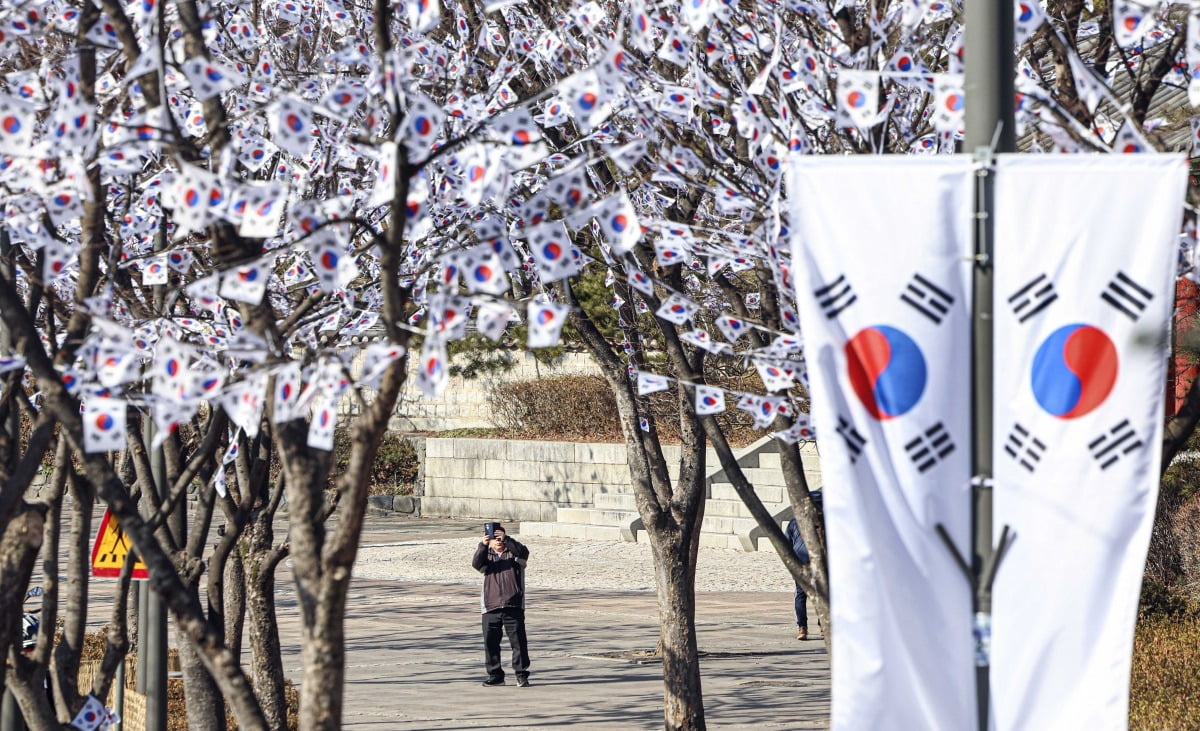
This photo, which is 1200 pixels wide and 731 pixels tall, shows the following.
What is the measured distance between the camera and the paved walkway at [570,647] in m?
12.9

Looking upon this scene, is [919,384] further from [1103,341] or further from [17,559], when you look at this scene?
[17,559]

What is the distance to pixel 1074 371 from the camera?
462cm

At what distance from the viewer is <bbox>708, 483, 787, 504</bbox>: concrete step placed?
26234 mm

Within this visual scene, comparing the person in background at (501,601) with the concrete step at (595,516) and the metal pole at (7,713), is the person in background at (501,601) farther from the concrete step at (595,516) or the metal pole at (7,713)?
the concrete step at (595,516)

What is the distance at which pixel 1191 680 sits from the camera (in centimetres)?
1016

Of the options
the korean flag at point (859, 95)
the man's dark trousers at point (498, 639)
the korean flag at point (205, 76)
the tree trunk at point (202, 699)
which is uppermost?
the korean flag at point (859, 95)

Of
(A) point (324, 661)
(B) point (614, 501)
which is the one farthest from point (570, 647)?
(A) point (324, 661)

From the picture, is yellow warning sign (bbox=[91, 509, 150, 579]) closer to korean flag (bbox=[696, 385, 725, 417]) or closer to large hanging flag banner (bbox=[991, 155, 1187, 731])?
korean flag (bbox=[696, 385, 725, 417])

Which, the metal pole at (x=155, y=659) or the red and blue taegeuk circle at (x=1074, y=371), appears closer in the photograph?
the red and blue taegeuk circle at (x=1074, y=371)

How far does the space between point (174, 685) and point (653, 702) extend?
403 cm

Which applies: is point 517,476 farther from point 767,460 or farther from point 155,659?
point 155,659

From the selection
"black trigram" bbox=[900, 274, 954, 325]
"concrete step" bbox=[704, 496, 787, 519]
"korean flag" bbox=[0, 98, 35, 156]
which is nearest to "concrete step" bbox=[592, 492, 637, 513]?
"concrete step" bbox=[704, 496, 787, 519]

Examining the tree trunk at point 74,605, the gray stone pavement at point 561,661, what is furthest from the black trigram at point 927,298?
the gray stone pavement at point 561,661

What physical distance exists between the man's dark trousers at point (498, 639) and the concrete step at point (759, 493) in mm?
11873
